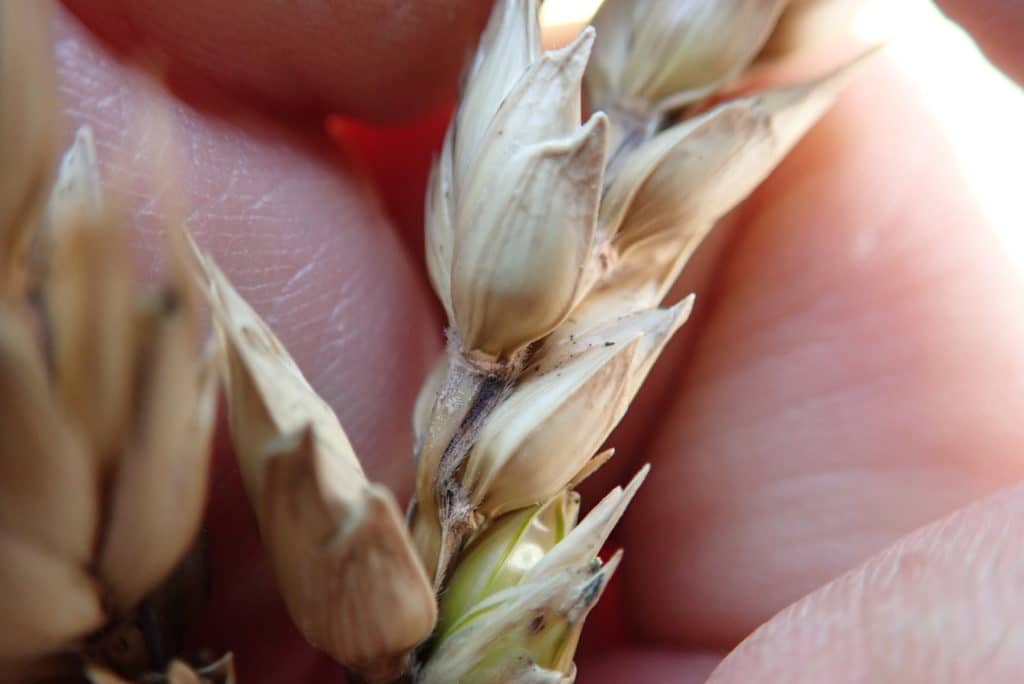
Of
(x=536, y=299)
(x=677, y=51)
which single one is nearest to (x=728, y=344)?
(x=677, y=51)

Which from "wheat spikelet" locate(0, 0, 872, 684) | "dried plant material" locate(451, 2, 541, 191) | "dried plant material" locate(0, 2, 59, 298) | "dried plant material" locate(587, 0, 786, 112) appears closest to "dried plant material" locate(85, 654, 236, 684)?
"wheat spikelet" locate(0, 0, 872, 684)

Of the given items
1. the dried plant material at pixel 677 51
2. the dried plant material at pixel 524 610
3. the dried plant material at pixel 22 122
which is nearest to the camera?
the dried plant material at pixel 22 122

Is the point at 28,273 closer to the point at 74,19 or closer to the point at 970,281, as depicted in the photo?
the point at 74,19

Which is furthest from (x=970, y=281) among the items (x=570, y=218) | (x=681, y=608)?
(x=570, y=218)

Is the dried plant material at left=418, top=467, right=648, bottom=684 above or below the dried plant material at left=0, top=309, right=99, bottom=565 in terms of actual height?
below

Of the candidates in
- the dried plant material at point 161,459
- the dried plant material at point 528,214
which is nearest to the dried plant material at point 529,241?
the dried plant material at point 528,214

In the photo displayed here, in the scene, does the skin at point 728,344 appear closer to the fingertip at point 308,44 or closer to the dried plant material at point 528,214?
the fingertip at point 308,44

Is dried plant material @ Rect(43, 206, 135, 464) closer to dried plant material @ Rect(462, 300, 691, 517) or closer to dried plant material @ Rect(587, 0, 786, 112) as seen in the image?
dried plant material @ Rect(462, 300, 691, 517)
